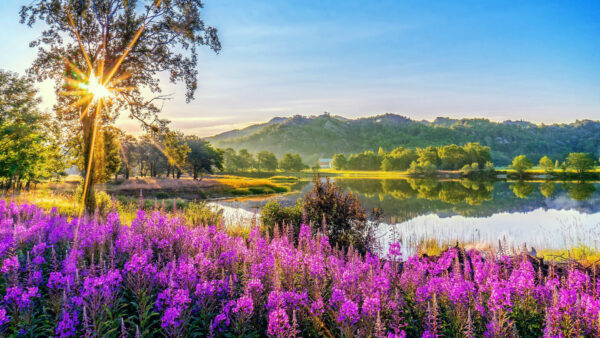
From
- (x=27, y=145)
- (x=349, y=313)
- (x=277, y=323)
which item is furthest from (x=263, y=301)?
(x=27, y=145)

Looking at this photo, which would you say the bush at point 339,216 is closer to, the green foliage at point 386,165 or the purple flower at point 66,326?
the purple flower at point 66,326

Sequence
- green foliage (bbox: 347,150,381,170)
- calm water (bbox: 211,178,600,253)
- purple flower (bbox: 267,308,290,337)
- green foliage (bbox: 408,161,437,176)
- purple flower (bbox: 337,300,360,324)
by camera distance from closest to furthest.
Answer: purple flower (bbox: 267,308,290,337)
purple flower (bbox: 337,300,360,324)
calm water (bbox: 211,178,600,253)
green foliage (bbox: 408,161,437,176)
green foliage (bbox: 347,150,381,170)

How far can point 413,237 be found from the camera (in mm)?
16703

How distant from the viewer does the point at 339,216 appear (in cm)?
1217

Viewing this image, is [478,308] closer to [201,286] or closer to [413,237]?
[201,286]

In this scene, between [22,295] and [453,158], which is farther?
[453,158]

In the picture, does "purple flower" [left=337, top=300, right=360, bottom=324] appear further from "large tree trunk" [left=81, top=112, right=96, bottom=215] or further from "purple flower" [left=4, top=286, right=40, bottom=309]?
"large tree trunk" [left=81, top=112, right=96, bottom=215]

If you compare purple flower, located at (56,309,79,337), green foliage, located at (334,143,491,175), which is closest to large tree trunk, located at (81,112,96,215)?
purple flower, located at (56,309,79,337)

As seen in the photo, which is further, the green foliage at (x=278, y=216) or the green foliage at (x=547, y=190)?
the green foliage at (x=547, y=190)

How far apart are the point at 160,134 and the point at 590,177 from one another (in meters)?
122

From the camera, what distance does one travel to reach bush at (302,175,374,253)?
11.8 m

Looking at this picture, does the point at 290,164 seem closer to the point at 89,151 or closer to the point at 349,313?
the point at 89,151

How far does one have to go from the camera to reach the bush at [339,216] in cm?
1184

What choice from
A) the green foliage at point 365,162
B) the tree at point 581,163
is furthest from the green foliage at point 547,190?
the green foliage at point 365,162
